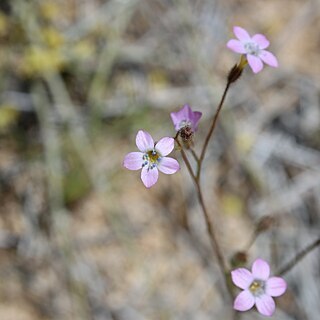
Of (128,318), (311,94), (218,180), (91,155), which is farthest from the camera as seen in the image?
(311,94)

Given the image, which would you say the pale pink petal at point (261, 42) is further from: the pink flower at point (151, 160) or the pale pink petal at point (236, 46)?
the pink flower at point (151, 160)

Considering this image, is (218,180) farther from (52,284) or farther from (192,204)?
(52,284)

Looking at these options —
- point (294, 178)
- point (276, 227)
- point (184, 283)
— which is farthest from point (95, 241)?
point (294, 178)

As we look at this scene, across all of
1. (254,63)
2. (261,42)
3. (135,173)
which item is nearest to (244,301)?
(254,63)

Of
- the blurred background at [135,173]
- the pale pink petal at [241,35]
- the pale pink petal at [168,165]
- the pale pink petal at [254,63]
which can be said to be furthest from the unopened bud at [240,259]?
the blurred background at [135,173]

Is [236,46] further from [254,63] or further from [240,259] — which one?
[240,259]

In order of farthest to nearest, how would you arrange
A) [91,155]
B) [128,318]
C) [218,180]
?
[218,180] → [91,155] → [128,318]

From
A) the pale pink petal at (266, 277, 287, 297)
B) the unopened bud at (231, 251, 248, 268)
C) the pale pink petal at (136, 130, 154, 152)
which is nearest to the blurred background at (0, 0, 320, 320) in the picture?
the unopened bud at (231, 251, 248, 268)
